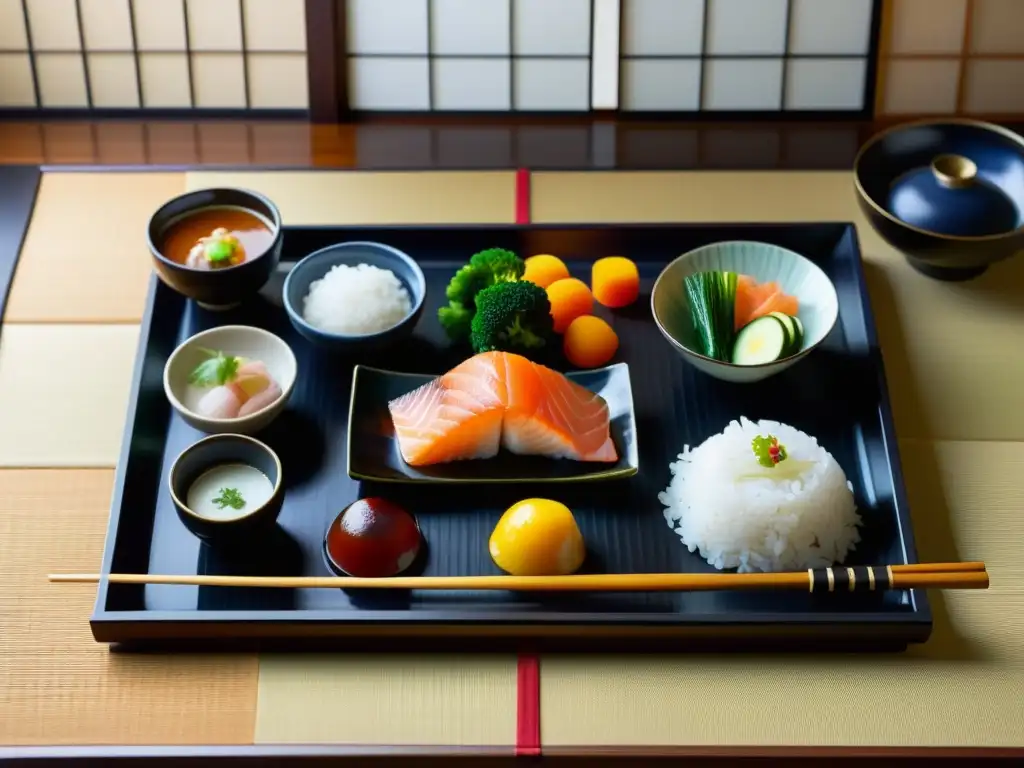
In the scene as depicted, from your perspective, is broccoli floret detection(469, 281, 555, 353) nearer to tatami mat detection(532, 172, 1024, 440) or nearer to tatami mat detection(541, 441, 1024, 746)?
tatami mat detection(532, 172, 1024, 440)

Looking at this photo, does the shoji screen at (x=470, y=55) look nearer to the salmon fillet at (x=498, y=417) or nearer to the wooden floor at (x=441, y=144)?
the wooden floor at (x=441, y=144)

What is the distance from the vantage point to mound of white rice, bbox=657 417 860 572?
8.36ft

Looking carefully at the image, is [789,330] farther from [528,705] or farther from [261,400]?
[261,400]

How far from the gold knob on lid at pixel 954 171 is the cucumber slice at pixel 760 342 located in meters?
0.62

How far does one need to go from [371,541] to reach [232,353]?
2.12ft

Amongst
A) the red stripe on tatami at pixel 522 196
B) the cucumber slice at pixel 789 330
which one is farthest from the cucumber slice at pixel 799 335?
the red stripe on tatami at pixel 522 196

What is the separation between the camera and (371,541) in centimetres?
252

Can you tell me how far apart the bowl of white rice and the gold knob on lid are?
125 centimetres

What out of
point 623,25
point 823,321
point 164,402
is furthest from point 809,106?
point 164,402

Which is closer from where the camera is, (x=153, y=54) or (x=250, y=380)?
(x=250, y=380)

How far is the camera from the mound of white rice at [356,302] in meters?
2.91

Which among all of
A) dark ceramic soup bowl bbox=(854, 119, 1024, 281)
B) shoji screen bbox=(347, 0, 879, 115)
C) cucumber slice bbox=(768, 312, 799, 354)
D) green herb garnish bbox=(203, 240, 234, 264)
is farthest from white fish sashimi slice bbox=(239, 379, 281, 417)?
dark ceramic soup bowl bbox=(854, 119, 1024, 281)

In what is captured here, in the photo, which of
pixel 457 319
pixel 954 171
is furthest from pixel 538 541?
pixel 954 171
